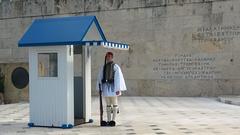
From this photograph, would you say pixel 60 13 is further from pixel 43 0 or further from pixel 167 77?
pixel 167 77

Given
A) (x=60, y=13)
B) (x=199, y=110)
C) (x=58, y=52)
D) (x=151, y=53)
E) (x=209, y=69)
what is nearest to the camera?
(x=58, y=52)

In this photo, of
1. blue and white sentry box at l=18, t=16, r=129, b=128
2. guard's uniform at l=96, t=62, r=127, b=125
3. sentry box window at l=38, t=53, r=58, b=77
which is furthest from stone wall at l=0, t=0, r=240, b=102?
sentry box window at l=38, t=53, r=58, b=77

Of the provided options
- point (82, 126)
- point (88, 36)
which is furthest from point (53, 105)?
point (88, 36)

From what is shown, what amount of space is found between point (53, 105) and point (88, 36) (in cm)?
167

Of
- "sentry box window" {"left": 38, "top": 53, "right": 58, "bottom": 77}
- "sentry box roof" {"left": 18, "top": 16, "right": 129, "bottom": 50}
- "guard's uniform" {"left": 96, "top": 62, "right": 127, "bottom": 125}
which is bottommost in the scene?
"guard's uniform" {"left": 96, "top": 62, "right": 127, "bottom": 125}

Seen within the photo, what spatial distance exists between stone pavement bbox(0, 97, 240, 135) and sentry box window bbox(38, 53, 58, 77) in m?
1.20

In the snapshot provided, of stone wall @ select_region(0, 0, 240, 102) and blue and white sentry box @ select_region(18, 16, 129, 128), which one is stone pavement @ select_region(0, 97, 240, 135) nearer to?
blue and white sentry box @ select_region(18, 16, 129, 128)

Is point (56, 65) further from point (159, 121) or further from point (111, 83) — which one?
point (159, 121)

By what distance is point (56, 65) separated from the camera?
884 centimetres

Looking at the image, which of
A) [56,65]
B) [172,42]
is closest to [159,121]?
[56,65]

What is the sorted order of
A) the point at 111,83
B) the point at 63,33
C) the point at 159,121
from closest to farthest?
the point at 63,33
the point at 111,83
the point at 159,121

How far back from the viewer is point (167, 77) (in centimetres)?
1672

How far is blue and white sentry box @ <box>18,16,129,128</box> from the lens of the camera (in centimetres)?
869

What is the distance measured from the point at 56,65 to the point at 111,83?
1.26m
